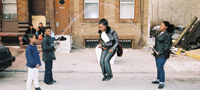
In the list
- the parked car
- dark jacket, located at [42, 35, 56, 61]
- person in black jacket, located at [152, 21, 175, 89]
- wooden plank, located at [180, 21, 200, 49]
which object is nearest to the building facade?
wooden plank, located at [180, 21, 200, 49]

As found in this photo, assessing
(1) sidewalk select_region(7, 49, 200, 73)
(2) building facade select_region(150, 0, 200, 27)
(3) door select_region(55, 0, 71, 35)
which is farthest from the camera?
(2) building facade select_region(150, 0, 200, 27)

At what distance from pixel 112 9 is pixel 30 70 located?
8652 mm

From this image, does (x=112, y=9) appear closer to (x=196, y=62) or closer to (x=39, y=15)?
(x=39, y=15)


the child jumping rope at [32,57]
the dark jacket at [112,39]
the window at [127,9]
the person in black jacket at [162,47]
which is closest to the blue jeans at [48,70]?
the child jumping rope at [32,57]

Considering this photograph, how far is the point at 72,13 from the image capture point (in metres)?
12.8

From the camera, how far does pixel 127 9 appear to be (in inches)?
520

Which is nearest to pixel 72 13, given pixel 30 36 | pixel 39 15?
pixel 39 15

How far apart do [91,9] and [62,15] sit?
185 cm

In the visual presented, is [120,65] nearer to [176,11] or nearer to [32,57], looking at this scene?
[32,57]

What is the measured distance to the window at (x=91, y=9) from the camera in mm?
13008

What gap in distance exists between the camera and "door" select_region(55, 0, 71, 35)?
12969mm

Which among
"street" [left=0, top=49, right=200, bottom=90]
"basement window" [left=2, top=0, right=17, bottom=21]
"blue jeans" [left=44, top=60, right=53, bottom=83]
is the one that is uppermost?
"basement window" [left=2, top=0, right=17, bottom=21]

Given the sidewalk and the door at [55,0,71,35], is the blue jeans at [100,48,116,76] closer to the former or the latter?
the sidewalk

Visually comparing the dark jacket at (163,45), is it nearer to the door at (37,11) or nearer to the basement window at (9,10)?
the door at (37,11)
